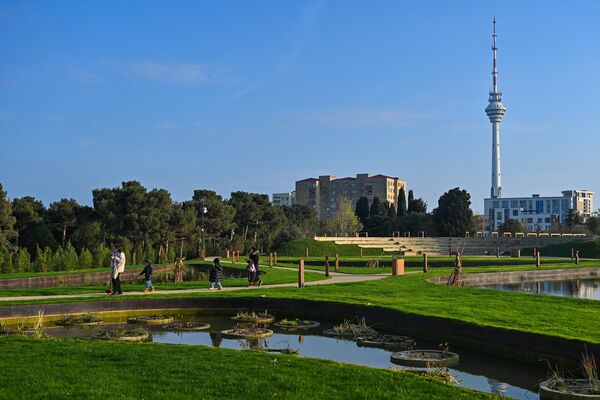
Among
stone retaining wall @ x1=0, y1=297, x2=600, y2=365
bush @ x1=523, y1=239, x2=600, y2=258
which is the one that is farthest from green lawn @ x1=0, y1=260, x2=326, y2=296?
bush @ x1=523, y1=239, x2=600, y2=258

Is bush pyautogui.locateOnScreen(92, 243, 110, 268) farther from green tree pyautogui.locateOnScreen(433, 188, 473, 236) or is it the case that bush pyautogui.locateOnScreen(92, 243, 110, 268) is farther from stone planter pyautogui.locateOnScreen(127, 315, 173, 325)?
green tree pyautogui.locateOnScreen(433, 188, 473, 236)

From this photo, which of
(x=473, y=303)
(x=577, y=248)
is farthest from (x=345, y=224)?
(x=473, y=303)

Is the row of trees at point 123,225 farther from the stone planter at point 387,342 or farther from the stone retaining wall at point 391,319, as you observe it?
the stone planter at point 387,342

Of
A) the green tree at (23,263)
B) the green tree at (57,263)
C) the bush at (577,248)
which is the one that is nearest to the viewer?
the green tree at (23,263)

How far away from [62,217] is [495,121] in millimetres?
155780

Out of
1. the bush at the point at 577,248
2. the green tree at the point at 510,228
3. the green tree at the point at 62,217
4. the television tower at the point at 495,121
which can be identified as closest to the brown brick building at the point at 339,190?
the television tower at the point at 495,121

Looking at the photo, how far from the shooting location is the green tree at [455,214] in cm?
8200

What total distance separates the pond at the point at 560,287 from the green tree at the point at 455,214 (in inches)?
1838

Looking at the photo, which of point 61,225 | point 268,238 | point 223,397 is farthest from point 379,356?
point 268,238

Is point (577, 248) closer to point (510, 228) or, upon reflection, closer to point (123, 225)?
A: point (510, 228)

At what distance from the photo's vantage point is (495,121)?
7426 inches

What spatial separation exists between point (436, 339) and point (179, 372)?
7.36 m

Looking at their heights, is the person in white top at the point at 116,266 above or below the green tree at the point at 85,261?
above

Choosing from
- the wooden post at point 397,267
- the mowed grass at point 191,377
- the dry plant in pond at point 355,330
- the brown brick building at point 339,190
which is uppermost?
the brown brick building at point 339,190
